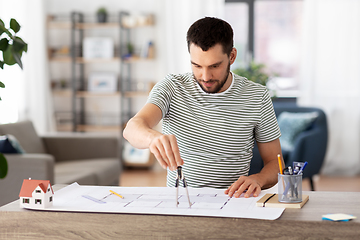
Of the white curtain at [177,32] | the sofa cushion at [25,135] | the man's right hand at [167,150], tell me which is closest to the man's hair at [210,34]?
the man's right hand at [167,150]

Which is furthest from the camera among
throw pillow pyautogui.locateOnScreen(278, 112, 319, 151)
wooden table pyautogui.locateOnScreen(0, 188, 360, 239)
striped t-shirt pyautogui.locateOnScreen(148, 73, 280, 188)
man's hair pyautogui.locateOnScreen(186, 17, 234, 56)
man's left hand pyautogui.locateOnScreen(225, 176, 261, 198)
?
throw pillow pyautogui.locateOnScreen(278, 112, 319, 151)

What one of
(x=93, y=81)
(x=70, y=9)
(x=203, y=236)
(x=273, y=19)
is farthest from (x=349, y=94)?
(x=203, y=236)

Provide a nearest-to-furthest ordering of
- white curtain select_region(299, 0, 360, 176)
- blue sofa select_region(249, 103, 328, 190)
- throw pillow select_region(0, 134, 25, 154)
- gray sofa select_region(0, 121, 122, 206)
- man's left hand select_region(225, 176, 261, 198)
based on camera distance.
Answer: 1. man's left hand select_region(225, 176, 261, 198)
2. gray sofa select_region(0, 121, 122, 206)
3. throw pillow select_region(0, 134, 25, 154)
4. blue sofa select_region(249, 103, 328, 190)
5. white curtain select_region(299, 0, 360, 176)

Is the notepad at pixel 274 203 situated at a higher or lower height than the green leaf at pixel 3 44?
lower

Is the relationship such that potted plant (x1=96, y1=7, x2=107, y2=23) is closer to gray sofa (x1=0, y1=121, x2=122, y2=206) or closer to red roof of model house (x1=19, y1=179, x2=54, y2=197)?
gray sofa (x1=0, y1=121, x2=122, y2=206)

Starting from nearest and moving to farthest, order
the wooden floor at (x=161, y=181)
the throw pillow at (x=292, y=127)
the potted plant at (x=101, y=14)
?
the throw pillow at (x=292, y=127) < the wooden floor at (x=161, y=181) < the potted plant at (x=101, y=14)

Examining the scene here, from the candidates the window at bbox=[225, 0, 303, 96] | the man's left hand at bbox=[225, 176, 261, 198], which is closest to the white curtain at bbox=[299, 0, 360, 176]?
the window at bbox=[225, 0, 303, 96]

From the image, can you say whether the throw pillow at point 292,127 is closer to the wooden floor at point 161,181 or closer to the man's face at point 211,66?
the wooden floor at point 161,181

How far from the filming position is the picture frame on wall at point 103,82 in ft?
17.3

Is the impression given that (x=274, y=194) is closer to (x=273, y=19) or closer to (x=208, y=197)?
(x=208, y=197)

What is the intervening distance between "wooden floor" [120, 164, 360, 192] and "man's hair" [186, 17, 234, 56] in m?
2.90

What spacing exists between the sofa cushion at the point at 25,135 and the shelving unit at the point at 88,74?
147cm

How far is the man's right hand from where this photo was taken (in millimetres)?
1157

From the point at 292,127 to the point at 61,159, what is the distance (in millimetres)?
2085
